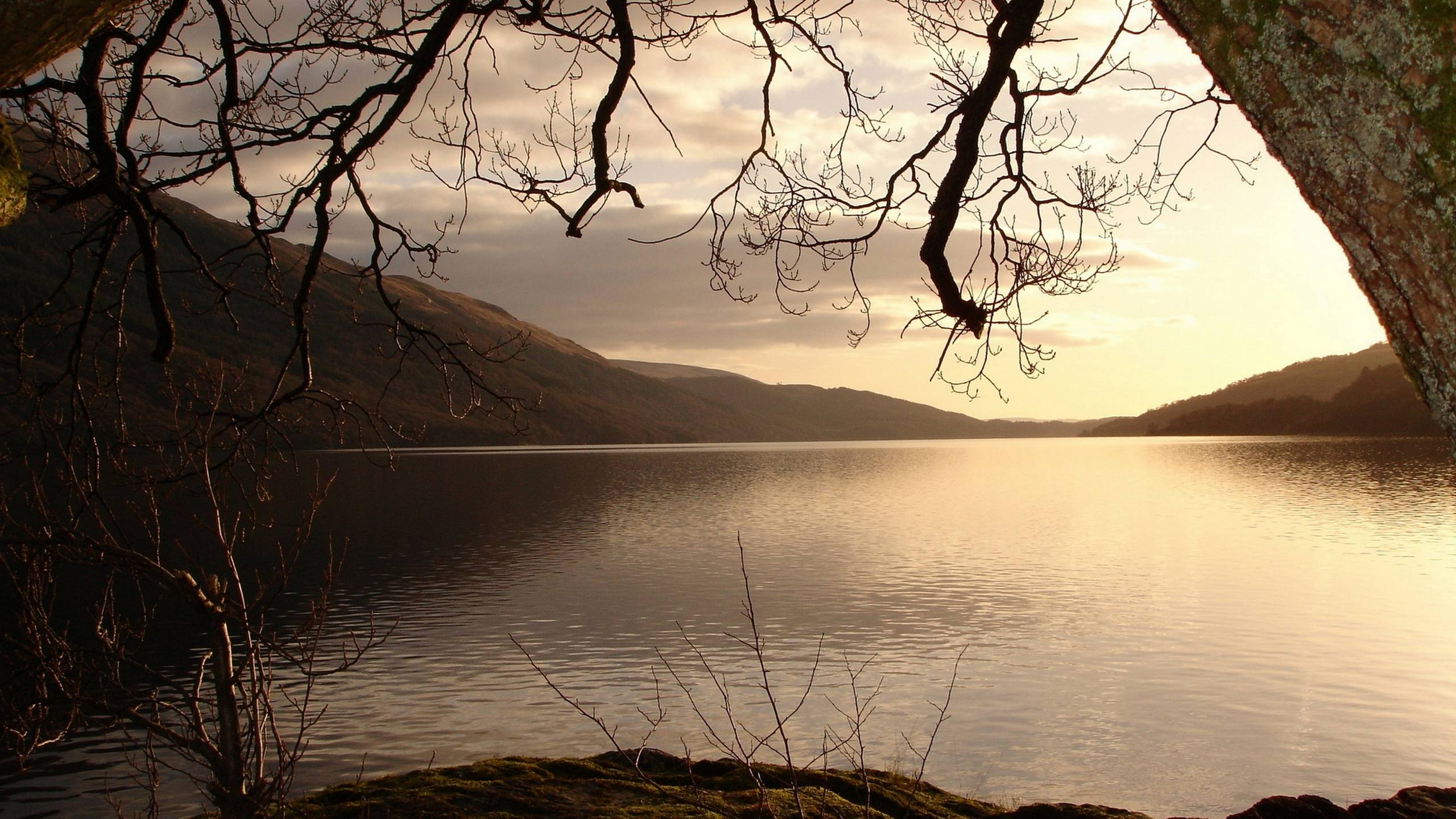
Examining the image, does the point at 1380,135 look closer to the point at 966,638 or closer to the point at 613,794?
the point at 613,794

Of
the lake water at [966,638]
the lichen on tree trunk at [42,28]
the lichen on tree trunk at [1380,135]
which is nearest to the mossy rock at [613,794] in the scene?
the lake water at [966,638]

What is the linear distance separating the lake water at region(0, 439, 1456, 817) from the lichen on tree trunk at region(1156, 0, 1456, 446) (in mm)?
10392

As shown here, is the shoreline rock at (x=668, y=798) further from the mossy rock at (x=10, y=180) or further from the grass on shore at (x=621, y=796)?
the mossy rock at (x=10, y=180)

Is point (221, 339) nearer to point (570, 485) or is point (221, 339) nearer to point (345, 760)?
point (570, 485)

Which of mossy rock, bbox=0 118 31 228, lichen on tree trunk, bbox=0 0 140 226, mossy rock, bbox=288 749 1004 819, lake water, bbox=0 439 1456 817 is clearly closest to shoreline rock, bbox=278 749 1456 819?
mossy rock, bbox=288 749 1004 819

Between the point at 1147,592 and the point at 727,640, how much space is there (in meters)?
13.6

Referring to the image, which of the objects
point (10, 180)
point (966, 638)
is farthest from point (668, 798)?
point (966, 638)

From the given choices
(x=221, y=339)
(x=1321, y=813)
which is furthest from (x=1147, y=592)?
(x=221, y=339)

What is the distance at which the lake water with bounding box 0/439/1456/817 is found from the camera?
14.0 meters

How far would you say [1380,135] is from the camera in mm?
1359

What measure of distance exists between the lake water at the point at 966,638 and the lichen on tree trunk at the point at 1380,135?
1039 cm

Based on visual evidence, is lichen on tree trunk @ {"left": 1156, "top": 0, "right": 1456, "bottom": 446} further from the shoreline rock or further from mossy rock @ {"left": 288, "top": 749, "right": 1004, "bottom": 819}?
the shoreline rock

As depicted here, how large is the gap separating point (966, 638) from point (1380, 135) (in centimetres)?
2170

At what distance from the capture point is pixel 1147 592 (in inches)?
1115
